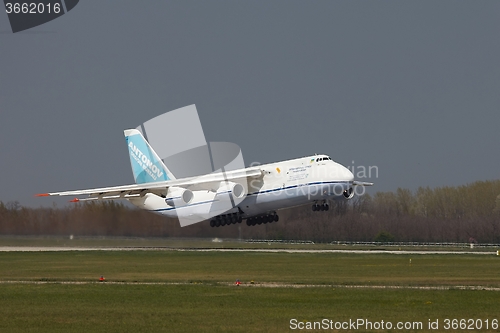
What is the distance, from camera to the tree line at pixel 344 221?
42438 millimetres

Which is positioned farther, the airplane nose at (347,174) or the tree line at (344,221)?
the tree line at (344,221)

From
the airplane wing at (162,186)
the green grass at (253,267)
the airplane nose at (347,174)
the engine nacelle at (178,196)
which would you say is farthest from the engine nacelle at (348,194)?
the engine nacelle at (178,196)

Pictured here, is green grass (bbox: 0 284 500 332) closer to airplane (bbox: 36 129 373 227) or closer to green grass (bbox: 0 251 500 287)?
green grass (bbox: 0 251 500 287)

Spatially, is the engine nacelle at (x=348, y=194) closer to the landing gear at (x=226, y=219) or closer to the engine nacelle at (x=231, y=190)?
the engine nacelle at (x=231, y=190)

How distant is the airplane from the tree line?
8.10 ft

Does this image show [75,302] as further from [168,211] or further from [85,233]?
[85,233]

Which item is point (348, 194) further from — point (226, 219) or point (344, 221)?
point (344, 221)

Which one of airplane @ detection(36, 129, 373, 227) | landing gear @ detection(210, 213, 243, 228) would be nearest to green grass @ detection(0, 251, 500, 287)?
landing gear @ detection(210, 213, 243, 228)

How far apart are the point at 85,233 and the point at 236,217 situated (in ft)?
31.4

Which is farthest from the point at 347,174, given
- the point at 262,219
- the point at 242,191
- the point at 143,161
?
the point at 143,161

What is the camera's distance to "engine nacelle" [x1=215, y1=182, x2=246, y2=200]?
35.5 meters

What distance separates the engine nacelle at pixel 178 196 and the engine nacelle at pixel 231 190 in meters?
1.56

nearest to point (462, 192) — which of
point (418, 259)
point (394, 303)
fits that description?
point (418, 259)

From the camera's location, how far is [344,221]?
50156mm
